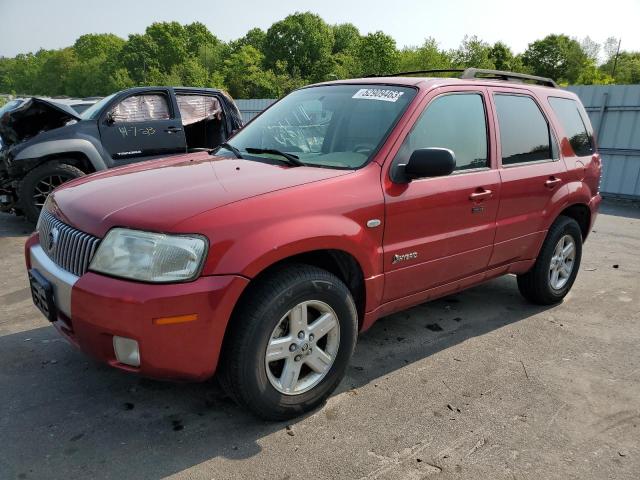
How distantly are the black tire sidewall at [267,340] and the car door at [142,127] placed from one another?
5406mm

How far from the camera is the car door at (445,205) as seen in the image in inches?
117

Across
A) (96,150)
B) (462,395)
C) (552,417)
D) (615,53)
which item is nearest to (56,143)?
(96,150)

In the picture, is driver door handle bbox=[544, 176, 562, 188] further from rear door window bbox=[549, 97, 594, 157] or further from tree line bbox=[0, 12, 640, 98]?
tree line bbox=[0, 12, 640, 98]

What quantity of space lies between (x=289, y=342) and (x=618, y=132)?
11205 mm

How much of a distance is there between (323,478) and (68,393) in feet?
5.18

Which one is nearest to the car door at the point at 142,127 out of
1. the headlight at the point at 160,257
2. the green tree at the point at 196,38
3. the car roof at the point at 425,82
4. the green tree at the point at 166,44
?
the car roof at the point at 425,82

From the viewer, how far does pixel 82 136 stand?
673 centimetres

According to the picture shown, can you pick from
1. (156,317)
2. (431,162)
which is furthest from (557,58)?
(156,317)

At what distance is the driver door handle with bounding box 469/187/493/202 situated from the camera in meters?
3.35

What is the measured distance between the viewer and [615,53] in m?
81.8

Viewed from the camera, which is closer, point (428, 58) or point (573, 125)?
point (573, 125)

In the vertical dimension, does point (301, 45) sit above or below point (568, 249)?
above

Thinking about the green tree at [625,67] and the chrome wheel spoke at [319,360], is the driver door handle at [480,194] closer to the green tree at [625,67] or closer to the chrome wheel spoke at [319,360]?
the chrome wheel spoke at [319,360]

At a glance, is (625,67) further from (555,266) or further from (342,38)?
(555,266)
